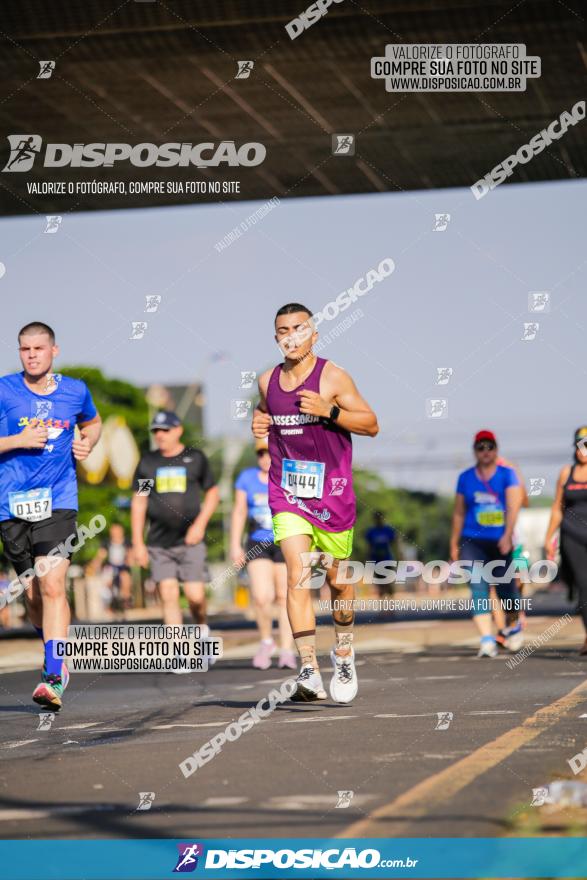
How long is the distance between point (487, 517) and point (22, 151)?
9.94 meters

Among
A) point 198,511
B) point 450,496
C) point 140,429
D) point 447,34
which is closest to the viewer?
point 198,511

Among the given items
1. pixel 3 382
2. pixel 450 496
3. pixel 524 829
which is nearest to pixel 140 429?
pixel 3 382

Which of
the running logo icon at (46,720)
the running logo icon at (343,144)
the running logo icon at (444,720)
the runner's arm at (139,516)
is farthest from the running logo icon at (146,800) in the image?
the running logo icon at (343,144)

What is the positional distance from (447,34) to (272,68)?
220 cm

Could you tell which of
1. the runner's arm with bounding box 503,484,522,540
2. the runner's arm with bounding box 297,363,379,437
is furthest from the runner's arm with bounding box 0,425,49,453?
the runner's arm with bounding box 503,484,522,540

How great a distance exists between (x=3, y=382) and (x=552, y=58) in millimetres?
9387

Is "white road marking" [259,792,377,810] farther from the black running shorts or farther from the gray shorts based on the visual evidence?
the gray shorts

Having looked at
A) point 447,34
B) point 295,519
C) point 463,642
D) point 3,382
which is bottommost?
point 463,642

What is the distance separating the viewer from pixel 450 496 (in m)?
169

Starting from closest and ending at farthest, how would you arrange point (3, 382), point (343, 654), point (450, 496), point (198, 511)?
point (343, 654) → point (3, 382) → point (198, 511) → point (450, 496)

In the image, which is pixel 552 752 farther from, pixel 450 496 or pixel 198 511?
pixel 450 496

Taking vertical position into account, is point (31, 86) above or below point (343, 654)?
above

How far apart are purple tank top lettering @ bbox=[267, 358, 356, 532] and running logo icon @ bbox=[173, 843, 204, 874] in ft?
14.7

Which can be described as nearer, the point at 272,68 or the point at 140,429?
the point at 272,68
